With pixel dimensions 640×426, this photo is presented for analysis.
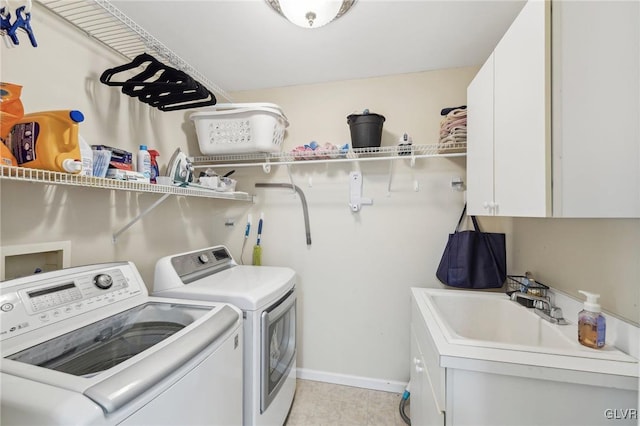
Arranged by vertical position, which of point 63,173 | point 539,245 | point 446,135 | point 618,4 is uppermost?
point 618,4

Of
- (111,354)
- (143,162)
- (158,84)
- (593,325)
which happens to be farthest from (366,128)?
(111,354)

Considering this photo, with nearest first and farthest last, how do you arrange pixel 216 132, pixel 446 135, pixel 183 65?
pixel 183 65 < pixel 446 135 < pixel 216 132

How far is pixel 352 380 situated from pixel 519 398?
147cm

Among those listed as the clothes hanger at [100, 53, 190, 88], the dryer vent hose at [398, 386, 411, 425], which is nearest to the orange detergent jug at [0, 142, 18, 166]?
the clothes hanger at [100, 53, 190, 88]

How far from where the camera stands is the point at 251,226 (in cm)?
238

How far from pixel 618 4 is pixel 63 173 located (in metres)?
1.90

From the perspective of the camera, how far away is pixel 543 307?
137 cm

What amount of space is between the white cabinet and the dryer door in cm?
133

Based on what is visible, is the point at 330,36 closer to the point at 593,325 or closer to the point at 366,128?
the point at 366,128

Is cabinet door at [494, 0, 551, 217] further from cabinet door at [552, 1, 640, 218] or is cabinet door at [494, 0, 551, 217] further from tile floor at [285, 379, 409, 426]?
tile floor at [285, 379, 409, 426]

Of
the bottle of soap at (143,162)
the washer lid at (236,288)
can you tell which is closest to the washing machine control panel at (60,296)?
the washer lid at (236,288)

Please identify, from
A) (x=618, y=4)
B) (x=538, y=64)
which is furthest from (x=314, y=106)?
(x=618, y=4)

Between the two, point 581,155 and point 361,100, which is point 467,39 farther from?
point 581,155

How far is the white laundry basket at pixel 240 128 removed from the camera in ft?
6.14
